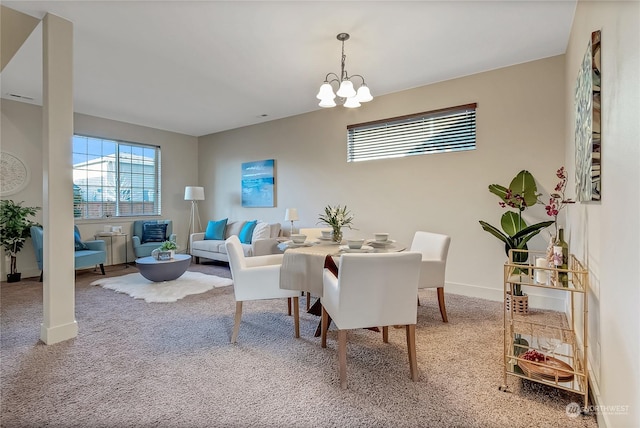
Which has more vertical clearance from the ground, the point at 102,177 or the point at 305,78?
the point at 305,78

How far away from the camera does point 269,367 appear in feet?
7.19

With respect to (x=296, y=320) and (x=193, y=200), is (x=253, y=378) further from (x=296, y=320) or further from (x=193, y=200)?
(x=193, y=200)

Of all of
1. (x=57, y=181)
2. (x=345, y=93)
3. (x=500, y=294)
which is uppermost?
(x=345, y=93)

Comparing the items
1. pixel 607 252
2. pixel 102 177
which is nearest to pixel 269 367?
pixel 607 252

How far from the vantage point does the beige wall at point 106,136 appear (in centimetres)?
476

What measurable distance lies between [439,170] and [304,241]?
2.18 m

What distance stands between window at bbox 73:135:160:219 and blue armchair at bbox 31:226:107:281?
70 cm

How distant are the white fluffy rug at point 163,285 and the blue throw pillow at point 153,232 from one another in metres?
1.17

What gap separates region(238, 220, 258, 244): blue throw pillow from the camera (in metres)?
5.62

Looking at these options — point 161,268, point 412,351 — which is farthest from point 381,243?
point 161,268

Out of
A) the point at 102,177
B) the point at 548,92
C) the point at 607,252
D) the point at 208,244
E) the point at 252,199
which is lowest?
the point at 208,244

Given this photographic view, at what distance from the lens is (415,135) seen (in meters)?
4.30

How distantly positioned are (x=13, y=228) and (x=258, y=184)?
3611 millimetres

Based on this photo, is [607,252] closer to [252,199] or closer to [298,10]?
[298,10]
